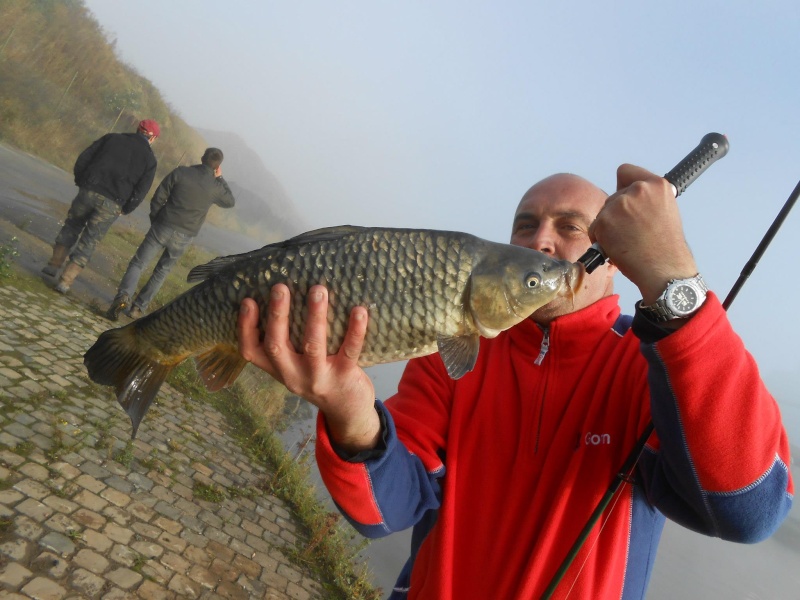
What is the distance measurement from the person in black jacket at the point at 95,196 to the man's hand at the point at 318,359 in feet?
19.7

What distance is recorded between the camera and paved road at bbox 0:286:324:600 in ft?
9.61

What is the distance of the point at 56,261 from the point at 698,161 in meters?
7.73

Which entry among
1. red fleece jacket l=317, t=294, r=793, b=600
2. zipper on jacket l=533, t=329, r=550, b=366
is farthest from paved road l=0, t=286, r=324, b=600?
zipper on jacket l=533, t=329, r=550, b=366

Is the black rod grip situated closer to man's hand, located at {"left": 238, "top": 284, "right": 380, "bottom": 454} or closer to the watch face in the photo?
the watch face

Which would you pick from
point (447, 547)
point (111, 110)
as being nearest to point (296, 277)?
point (447, 547)

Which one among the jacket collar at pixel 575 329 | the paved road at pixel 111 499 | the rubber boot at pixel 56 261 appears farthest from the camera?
the rubber boot at pixel 56 261

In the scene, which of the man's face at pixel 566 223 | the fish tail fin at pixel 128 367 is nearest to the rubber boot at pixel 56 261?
the fish tail fin at pixel 128 367

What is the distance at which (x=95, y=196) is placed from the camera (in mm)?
6914

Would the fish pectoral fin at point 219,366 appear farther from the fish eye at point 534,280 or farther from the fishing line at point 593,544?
the fishing line at point 593,544

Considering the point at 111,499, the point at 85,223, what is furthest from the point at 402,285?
the point at 85,223

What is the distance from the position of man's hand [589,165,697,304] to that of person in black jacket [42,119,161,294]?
688 cm

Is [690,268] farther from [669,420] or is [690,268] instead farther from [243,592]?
[243,592]

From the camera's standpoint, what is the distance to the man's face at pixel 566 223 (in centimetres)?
254

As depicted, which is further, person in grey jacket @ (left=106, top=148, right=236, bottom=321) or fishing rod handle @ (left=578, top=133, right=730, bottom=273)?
person in grey jacket @ (left=106, top=148, right=236, bottom=321)
